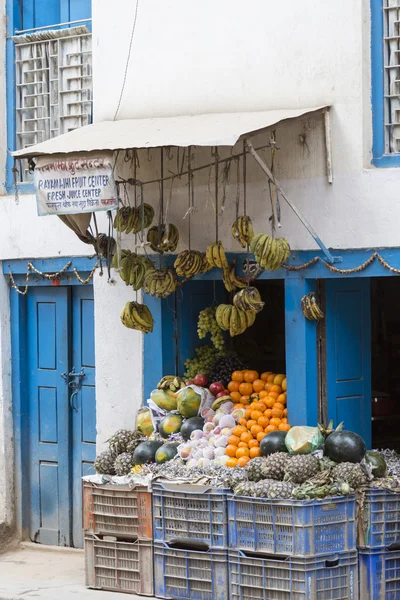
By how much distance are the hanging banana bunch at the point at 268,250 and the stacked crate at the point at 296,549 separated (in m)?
1.77

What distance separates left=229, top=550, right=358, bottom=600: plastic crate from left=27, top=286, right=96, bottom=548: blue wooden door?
114 inches

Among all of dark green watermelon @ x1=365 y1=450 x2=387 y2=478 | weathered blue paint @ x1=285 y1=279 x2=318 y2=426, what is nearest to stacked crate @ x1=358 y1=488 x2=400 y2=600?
dark green watermelon @ x1=365 y1=450 x2=387 y2=478

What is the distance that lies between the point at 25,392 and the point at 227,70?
3.94 m

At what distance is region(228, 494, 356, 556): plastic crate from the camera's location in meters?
8.66

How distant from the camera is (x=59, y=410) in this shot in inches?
464

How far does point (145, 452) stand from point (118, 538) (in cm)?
72

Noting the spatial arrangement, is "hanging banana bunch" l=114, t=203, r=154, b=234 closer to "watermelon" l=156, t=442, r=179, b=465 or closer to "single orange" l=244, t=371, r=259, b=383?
"single orange" l=244, t=371, r=259, b=383

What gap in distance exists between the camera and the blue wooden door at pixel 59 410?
11609 mm

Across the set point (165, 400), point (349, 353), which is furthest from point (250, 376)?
point (349, 353)

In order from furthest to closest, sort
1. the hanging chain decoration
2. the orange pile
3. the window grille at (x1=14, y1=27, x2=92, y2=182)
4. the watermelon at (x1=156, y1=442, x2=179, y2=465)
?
1. the window grille at (x1=14, y1=27, x2=92, y2=182)
2. the hanging chain decoration
3. the watermelon at (x1=156, y1=442, x2=179, y2=465)
4. the orange pile

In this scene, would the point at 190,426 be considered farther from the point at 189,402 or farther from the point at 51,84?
the point at 51,84

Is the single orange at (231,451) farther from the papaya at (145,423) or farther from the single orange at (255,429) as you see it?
the papaya at (145,423)

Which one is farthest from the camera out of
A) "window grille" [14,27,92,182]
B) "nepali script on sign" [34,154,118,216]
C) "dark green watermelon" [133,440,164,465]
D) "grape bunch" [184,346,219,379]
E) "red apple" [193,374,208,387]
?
"window grille" [14,27,92,182]

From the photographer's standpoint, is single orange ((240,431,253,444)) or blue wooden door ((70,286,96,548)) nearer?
single orange ((240,431,253,444))
